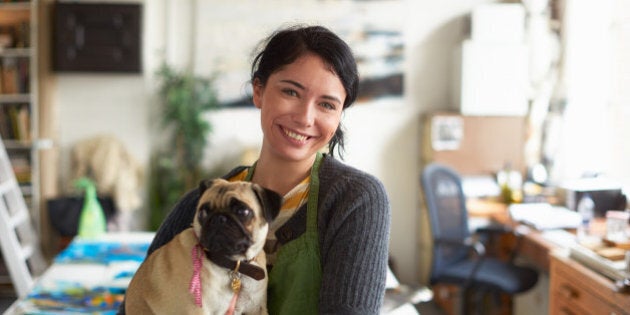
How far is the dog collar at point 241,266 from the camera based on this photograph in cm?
112

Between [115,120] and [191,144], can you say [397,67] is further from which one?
[115,120]

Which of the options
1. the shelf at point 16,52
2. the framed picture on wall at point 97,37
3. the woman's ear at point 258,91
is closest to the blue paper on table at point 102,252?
the woman's ear at point 258,91

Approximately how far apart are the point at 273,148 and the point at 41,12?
397 centimetres

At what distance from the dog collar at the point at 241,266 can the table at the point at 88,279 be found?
3.46 feet

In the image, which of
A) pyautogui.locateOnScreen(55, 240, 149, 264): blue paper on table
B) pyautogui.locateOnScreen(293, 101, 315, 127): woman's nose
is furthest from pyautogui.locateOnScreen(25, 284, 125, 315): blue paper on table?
pyautogui.locateOnScreen(293, 101, 315, 127): woman's nose

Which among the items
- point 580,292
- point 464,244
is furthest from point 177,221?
point 464,244

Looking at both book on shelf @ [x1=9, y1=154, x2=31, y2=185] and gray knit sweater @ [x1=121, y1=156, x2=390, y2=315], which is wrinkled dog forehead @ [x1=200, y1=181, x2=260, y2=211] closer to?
gray knit sweater @ [x1=121, y1=156, x2=390, y2=315]

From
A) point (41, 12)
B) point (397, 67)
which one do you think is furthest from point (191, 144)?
point (397, 67)

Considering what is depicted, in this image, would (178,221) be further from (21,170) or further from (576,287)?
(21,170)

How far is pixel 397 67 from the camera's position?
496cm

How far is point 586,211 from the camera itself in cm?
347

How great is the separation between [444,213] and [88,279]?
7.15ft

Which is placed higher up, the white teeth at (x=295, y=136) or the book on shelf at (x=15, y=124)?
the white teeth at (x=295, y=136)

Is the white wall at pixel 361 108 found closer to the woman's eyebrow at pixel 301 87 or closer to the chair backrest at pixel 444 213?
the chair backrest at pixel 444 213
